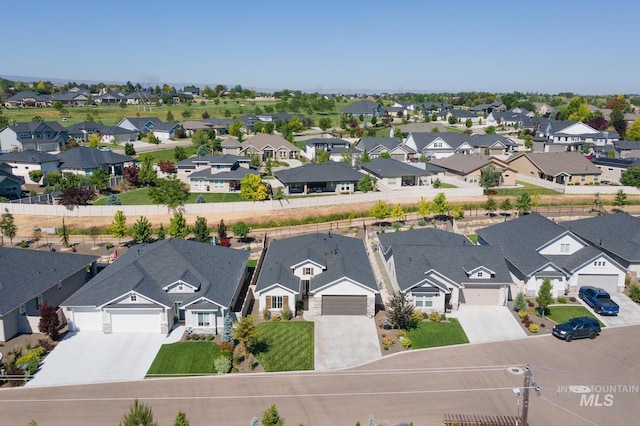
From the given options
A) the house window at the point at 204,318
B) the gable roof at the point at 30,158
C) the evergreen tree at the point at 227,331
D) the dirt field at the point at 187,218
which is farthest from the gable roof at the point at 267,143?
the evergreen tree at the point at 227,331

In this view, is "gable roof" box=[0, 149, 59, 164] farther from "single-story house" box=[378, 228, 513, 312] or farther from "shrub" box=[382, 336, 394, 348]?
"shrub" box=[382, 336, 394, 348]

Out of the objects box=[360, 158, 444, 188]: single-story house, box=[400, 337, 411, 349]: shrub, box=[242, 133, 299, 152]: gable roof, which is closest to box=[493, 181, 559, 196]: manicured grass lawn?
box=[360, 158, 444, 188]: single-story house

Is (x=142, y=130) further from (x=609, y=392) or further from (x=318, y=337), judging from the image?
(x=609, y=392)

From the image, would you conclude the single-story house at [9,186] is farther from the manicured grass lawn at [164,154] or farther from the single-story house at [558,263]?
the single-story house at [558,263]

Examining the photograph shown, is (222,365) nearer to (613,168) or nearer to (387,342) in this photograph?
(387,342)

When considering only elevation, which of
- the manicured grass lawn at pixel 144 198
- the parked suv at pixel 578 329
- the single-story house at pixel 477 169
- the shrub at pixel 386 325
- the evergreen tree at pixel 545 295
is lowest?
the shrub at pixel 386 325

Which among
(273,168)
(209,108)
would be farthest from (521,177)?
(209,108)

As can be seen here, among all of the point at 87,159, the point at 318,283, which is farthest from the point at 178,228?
the point at 87,159
